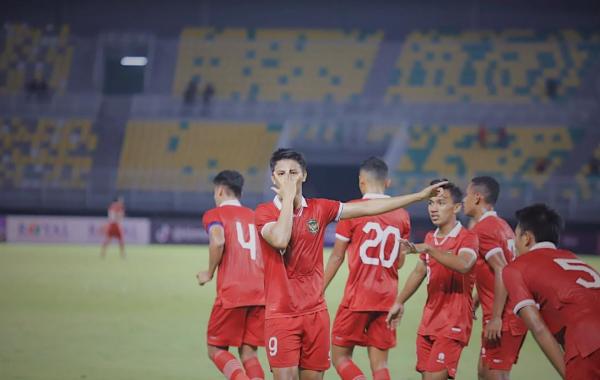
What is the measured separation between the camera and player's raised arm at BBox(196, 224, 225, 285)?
6.60 metres

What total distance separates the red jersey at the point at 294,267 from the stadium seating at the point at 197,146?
26303 millimetres

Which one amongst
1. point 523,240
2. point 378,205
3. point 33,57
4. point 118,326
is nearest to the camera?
point 523,240

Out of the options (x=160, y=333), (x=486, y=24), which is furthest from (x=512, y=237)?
(x=486, y=24)

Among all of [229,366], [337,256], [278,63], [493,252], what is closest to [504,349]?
[493,252]

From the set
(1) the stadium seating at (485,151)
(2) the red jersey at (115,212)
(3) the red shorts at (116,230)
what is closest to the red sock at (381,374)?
(3) the red shorts at (116,230)

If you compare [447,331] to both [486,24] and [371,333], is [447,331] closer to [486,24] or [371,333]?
[371,333]

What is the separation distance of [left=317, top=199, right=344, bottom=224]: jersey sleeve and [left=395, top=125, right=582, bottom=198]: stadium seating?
26233 millimetres

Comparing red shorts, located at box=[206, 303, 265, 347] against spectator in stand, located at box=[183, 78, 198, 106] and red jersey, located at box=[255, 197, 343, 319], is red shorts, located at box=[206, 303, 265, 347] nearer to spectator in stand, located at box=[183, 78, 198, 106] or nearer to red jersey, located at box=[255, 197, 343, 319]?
red jersey, located at box=[255, 197, 343, 319]

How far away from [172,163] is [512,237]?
28505 millimetres

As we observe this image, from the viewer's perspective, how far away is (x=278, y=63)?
3875 cm

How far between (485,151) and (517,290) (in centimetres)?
2949

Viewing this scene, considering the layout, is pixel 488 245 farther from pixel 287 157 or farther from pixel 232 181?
pixel 232 181

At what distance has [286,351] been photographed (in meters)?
5.10

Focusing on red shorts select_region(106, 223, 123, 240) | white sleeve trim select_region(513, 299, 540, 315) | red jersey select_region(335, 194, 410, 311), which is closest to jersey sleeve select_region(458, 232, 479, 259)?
red jersey select_region(335, 194, 410, 311)
